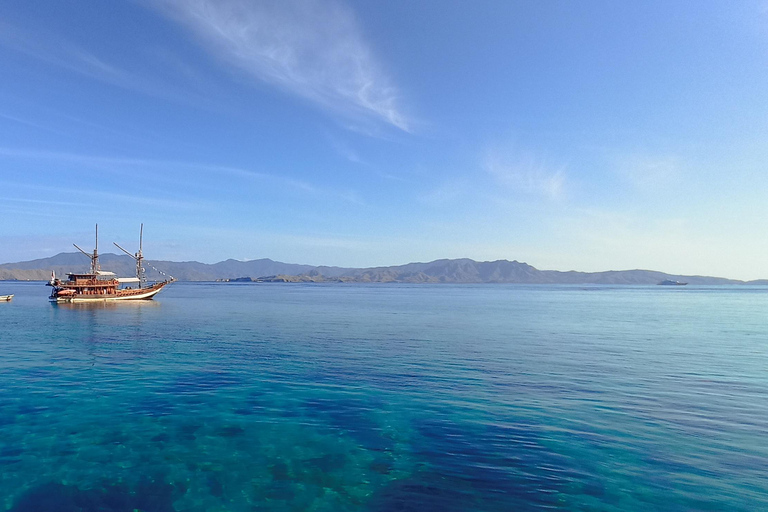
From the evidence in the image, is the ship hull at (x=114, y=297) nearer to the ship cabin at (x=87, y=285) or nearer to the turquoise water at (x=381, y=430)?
the ship cabin at (x=87, y=285)

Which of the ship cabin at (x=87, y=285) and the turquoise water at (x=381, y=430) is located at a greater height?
the ship cabin at (x=87, y=285)

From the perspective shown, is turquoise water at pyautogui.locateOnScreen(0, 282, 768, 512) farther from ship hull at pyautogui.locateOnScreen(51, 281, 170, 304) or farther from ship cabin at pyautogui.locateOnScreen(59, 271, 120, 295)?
ship cabin at pyautogui.locateOnScreen(59, 271, 120, 295)

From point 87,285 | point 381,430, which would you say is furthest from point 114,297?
point 381,430

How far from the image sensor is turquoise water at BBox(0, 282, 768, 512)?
14008 mm

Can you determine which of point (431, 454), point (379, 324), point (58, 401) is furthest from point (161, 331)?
point (431, 454)

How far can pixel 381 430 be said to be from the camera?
19641 millimetres

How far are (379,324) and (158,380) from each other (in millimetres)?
40930

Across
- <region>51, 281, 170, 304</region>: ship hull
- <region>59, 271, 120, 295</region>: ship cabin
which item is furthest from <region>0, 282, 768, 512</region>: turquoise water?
<region>59, 271, 120, 295</region>: ship cabin

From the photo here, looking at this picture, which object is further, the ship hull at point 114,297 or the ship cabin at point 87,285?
the ship cabin at point 87,285

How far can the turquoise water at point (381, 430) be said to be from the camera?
1401cm

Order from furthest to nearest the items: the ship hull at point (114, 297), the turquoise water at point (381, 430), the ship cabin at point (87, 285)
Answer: the ship cabin at point (87, 285)
the ship hull at point (114, 297)
the turquoise water at point (381, 430)

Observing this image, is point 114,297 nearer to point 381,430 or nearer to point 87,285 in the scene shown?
point 87,285

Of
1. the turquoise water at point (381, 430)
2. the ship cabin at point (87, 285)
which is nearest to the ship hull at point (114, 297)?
the ship cabin at point (87, 285)

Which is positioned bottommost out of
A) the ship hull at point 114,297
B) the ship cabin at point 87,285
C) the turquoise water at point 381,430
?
the turquoise water at point 381,430
